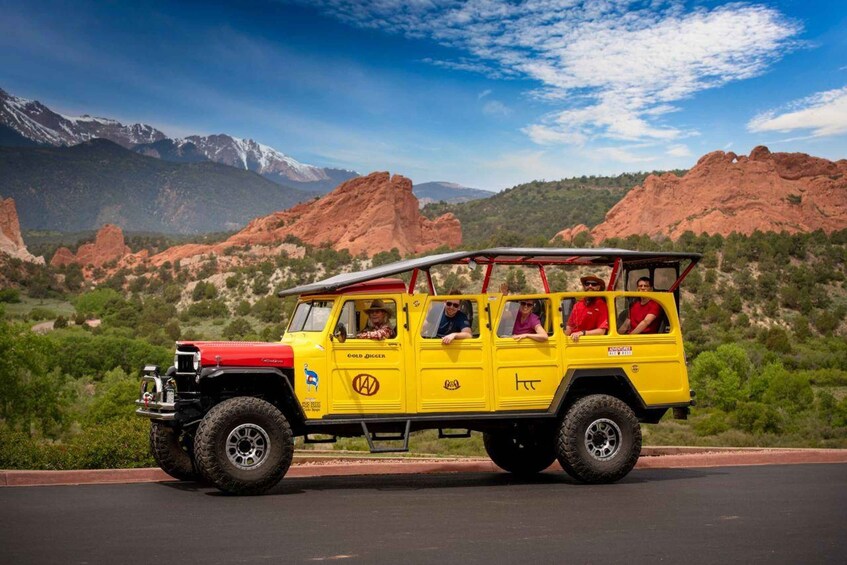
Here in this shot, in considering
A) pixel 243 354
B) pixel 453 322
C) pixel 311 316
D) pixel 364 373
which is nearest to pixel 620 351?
pixel 453 322

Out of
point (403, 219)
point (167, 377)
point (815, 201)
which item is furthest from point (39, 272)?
point (167, 377)

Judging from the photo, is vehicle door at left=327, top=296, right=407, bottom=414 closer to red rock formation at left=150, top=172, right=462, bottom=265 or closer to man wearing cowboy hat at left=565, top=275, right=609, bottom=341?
man wearing cowboy hat at left=565, top=275, right=609, bottom=341

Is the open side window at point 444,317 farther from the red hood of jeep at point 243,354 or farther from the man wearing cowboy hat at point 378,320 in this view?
the red hood of jeep at point 243,354

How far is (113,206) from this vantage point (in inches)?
7672

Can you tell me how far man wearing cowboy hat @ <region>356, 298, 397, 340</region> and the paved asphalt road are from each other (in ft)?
6.05

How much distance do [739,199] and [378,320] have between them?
97.1 metres

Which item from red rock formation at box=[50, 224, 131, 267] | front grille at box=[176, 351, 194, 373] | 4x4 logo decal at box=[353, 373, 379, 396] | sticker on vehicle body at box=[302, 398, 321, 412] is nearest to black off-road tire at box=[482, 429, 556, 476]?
4x4 logo decal at box=[353, 373, 379, 396]

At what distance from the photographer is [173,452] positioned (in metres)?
11.4

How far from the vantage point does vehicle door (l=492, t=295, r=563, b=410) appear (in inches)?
444

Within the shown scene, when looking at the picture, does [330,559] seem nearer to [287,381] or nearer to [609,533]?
[609,533]

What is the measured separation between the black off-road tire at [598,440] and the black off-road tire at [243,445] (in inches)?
134

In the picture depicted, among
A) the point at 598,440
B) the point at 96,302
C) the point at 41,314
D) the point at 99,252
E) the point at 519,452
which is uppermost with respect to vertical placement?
the point at 99,252

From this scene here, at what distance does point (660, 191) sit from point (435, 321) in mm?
101228

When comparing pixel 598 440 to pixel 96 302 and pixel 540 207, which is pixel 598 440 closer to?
pixel 96 302
